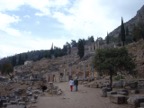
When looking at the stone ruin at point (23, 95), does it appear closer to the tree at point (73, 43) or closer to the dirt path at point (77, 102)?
the dirt path at point (77, 102)

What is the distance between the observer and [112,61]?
101 feet

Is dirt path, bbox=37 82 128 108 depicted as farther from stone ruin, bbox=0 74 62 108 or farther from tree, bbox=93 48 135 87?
tree, bbox=93 48 135 87

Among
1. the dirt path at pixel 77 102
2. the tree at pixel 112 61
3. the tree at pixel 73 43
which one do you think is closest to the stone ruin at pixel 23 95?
the dirt path at pixel 77 102

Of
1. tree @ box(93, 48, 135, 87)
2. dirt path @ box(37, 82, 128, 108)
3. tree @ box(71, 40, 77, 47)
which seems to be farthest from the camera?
tree @ box(71, 40, 77, 47)

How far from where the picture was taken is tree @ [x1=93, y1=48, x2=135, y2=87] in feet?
101

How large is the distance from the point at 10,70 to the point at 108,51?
6618cm

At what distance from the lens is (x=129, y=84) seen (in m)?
31.8

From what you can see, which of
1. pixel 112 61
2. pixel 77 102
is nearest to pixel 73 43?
pixel 112 61

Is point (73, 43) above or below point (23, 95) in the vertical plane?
above

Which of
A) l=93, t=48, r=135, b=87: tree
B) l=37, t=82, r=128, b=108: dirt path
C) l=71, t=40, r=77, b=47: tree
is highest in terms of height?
l=71, t=40, r=77, b=47: tree

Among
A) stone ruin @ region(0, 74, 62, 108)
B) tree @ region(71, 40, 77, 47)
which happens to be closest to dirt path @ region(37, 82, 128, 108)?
stone ruin @ region(0, 74, 62, 108)

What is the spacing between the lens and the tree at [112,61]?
30859mm

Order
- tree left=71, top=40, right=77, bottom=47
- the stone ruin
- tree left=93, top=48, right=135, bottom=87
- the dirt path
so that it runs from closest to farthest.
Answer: the dirt path
the stone ruin
tree left=93, top=48, right=135, bottom=87
tree left=71, top=40, right=77, bottom=47

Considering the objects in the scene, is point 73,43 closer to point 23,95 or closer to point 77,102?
point 23,95
